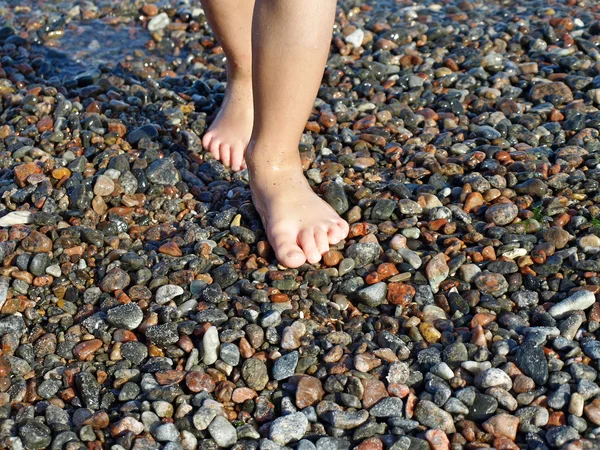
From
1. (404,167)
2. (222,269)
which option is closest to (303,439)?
(222,269)

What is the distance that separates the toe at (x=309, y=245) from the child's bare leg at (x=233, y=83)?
2.44 feet

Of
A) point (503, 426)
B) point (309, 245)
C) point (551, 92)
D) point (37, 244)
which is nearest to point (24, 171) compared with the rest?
point (37, 244)

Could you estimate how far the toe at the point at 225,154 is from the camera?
11.4 feet

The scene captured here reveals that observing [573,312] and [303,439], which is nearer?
[303,439]

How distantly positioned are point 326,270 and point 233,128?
1.05 metres

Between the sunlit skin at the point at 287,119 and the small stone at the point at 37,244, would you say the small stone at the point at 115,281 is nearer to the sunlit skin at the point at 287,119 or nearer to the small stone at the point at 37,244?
the small stone at the point at 37,244

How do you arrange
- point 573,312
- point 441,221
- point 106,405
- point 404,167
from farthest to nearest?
point 404,167 < point 441,221 < point 573,312 < point 106,405

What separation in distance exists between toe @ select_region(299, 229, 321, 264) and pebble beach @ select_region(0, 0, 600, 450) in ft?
0.13

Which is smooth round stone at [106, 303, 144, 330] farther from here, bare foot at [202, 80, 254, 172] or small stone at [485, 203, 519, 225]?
small stone at [485, 203, 519, 225]

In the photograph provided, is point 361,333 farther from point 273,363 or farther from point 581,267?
point 581,267

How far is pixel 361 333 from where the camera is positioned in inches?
100

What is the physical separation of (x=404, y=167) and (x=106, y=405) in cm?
165

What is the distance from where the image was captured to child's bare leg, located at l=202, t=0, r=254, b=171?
3.32 meters

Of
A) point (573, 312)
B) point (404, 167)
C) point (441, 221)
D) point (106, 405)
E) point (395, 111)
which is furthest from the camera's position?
point (395, 111)
